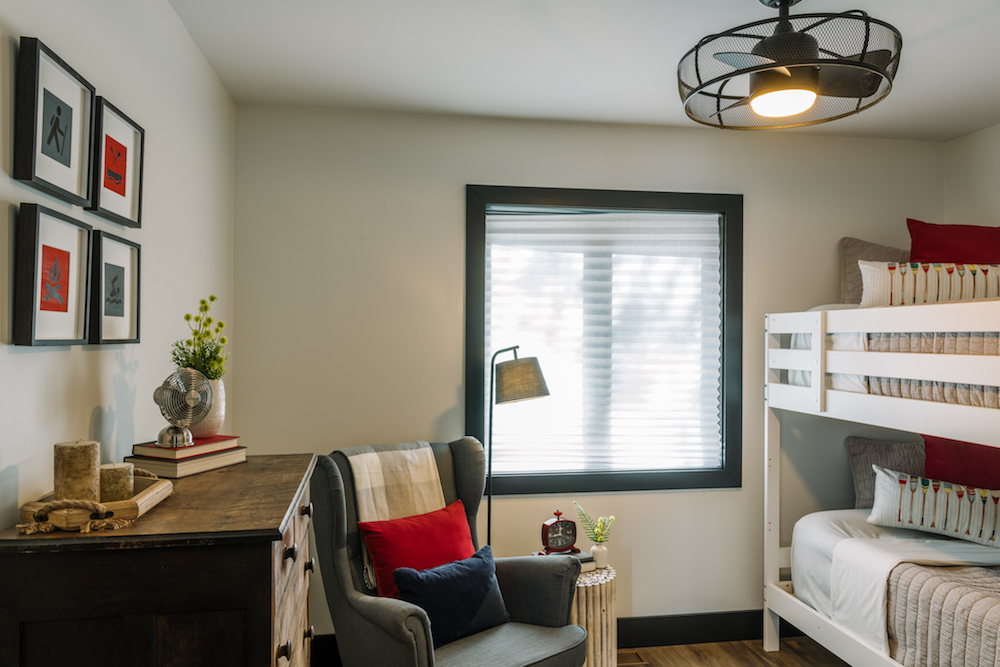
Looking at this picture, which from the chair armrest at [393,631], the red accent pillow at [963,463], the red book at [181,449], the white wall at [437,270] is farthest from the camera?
the white wall at [437,270]

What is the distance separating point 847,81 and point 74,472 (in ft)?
6.44

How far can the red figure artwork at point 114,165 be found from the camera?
4.99 ft

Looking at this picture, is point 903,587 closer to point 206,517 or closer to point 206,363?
point 206,517

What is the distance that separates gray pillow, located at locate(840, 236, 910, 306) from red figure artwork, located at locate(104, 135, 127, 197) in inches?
128

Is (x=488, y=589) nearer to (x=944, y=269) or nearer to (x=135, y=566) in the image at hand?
(x=135, y=566)

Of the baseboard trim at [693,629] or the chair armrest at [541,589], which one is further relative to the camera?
the baseboard trim at [693,629]

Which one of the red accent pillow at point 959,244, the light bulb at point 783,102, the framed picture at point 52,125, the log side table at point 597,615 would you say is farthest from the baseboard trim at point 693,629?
the framed picture at point 52,125

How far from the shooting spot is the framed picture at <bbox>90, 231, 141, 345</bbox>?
4.91ft

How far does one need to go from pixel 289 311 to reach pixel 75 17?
63.8 inches

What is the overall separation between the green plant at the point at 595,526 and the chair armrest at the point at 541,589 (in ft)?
1.46

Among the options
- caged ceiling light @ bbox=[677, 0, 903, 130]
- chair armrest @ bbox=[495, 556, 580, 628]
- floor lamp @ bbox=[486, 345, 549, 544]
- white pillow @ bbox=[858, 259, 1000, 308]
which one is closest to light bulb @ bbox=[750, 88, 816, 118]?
caged ceiling light @ bbox=[677, 0, 903, 130]

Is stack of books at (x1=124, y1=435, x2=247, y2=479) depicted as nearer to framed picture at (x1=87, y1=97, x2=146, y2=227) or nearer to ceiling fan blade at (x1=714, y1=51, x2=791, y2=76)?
framed picture at (x1=87, y1=97, x2=146, y2=227)

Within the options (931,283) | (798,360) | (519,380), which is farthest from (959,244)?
(519,380)

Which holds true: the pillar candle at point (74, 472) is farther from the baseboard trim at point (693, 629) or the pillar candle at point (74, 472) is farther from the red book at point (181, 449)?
the baseboard trim at point (693, 629)
